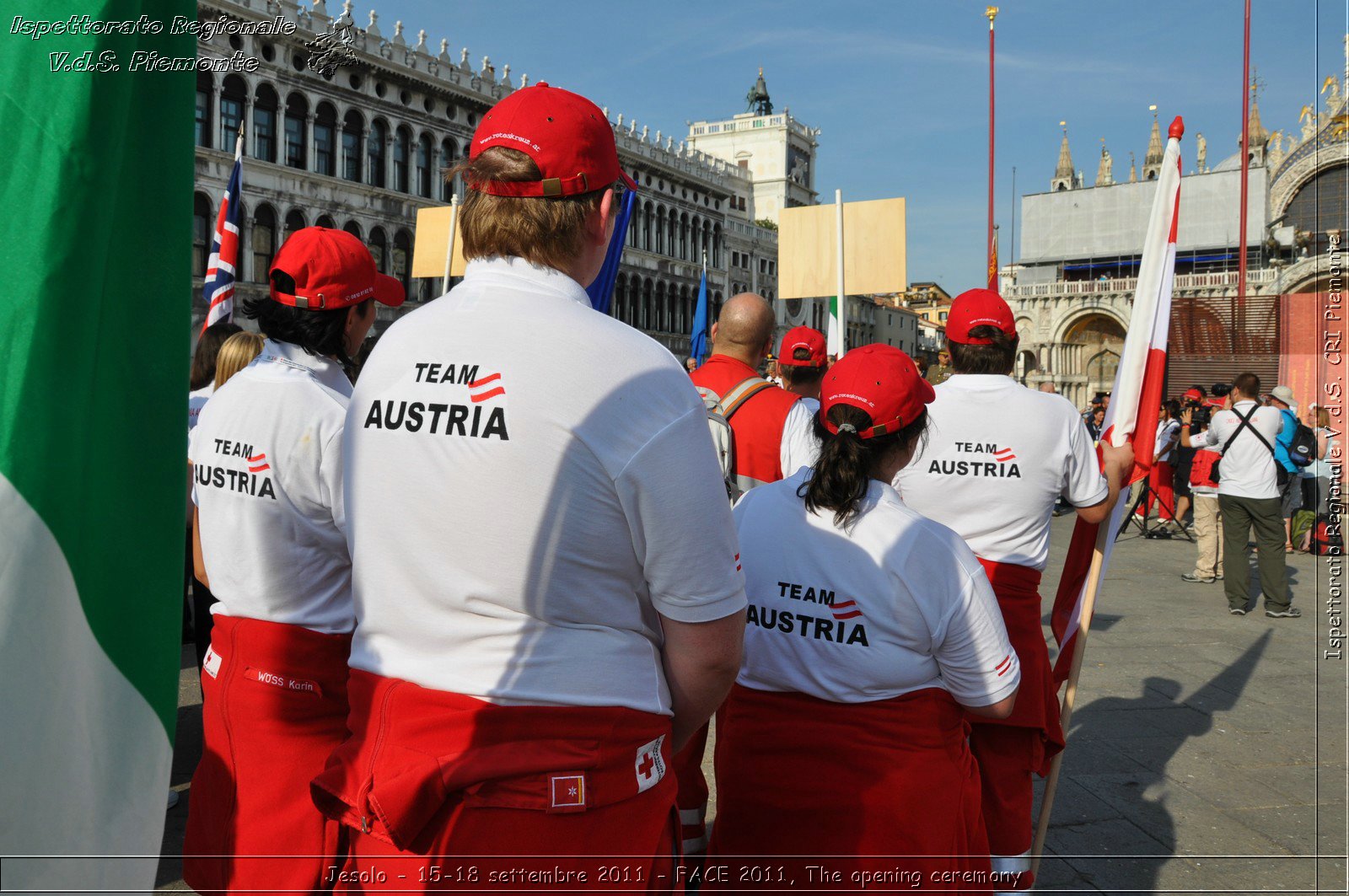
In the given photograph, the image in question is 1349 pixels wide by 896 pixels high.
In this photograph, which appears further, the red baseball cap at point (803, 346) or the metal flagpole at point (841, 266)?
the metal flagpole at point (841, 266)

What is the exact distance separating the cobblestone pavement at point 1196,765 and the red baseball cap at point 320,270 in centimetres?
199

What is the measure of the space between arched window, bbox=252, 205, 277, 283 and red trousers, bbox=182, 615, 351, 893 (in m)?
29.0

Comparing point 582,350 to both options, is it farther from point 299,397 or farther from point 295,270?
point 295,270

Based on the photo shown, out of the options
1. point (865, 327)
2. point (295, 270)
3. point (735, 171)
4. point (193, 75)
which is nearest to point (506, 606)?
point (193, 75)

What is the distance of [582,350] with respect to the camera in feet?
4.40

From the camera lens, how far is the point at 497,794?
131 cm

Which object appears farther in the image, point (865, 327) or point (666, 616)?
point (865, 327)

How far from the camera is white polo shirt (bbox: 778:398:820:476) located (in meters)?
3.81

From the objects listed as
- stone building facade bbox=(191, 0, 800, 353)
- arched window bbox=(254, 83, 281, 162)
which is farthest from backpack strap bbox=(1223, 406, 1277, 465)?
arched window bbox=(254, 83, 281, 162)

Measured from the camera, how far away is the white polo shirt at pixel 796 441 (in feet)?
12.5

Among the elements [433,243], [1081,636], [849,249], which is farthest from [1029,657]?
[433,243]

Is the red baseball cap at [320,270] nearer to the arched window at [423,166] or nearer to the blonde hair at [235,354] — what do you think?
the blonde hair at [235,354]

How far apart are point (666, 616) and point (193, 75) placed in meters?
0.84

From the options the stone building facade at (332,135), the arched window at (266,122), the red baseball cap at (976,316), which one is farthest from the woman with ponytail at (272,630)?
the arched window at (266,122)
